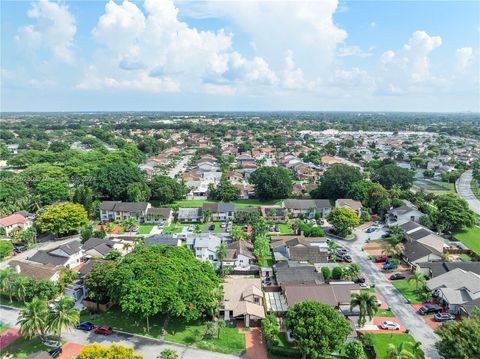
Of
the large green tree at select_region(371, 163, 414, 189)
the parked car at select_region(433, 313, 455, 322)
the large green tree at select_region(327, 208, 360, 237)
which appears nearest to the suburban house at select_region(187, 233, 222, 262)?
the large green tree at select_region(327, 208, 360, 237)

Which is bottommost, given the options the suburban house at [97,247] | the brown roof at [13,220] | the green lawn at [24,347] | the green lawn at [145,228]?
the green lawn at [145,228]

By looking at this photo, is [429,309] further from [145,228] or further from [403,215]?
[145,228]

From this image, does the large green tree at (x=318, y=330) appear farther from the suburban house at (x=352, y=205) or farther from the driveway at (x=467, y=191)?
the driveway at (x=467, y=191)

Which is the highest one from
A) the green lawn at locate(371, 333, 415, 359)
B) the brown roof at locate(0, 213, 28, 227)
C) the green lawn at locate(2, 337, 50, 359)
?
the brown roof at locate(0, 213, 28, 227)

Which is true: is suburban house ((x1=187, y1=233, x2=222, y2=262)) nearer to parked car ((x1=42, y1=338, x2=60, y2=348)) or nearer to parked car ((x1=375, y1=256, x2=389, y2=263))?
parked car ((x1=42, y1=338, x2=60, y2=348))

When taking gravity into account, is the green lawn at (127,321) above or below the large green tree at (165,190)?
below

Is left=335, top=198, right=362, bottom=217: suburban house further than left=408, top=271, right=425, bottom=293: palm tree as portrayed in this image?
Yes

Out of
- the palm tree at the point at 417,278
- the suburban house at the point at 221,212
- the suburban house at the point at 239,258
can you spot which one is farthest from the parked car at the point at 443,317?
the suburban house at the point at 221,212

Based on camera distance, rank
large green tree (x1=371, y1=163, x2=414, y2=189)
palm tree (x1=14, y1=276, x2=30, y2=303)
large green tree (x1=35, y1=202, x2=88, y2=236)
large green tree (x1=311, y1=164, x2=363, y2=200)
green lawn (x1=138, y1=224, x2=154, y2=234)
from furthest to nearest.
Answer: large green tree (x1=371, y1=163, x2=414, y2=189) → large green tree (x1=311, y1=164, x2=363, y2=200) → green lawn (x1=138, y1=224, x2=154, y2=234) → large green tree (x1=35, y1=202, x2=88, y2=236) → palm tree (x1=14, y1=276, x2=30, y2=303)
